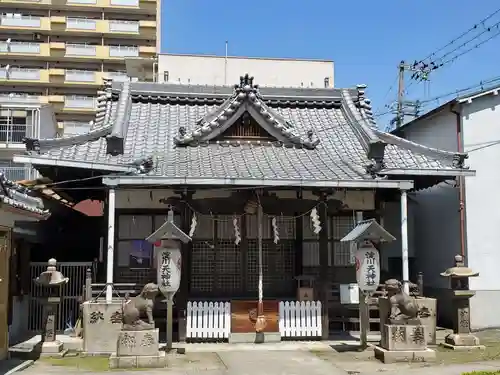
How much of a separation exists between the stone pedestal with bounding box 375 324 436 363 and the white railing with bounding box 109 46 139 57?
160 feet

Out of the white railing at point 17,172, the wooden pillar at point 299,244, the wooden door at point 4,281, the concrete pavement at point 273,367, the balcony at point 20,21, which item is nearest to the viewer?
the concrete pavement at point 273,367

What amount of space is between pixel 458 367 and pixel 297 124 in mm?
10610

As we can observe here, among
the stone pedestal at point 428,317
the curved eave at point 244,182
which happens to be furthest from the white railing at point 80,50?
the stone pedestal at point 428,317

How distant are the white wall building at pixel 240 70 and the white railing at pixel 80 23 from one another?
88.0ft

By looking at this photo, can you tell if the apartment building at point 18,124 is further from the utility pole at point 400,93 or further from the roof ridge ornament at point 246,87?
the utility pole at point 400,93

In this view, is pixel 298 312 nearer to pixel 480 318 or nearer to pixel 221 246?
pixel 221 246

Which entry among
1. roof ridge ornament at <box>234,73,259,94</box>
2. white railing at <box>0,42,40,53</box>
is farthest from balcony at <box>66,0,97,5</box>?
roof ridge ornament at <box>234,73,259,94</box>

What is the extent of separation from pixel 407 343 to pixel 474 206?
6518 millimetres

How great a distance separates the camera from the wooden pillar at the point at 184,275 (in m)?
15.2

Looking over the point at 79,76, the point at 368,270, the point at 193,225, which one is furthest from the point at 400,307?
the point at 79,76

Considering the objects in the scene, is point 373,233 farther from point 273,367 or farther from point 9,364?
point 9,364

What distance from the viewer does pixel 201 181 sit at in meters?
14.7

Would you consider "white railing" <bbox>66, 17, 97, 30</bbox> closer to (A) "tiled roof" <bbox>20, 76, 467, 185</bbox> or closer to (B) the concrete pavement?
(A) "tiled roof" <bbox>20, 76, 467, 185</bbox>

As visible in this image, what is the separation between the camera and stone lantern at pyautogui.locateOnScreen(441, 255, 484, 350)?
14.3 metres
